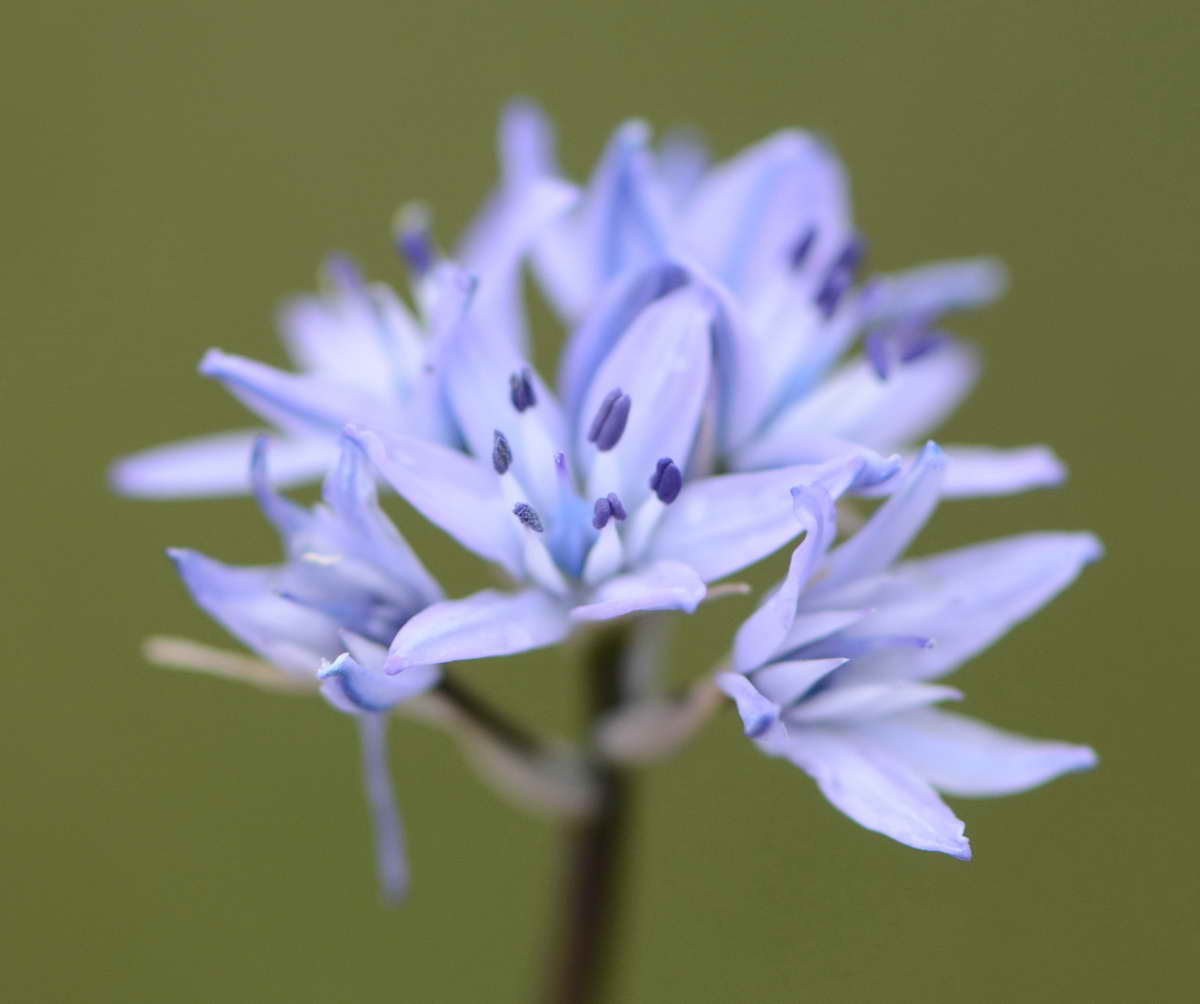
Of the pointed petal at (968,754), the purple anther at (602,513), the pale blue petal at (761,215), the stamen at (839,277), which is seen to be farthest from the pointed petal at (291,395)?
the pointed petal at (968,754)

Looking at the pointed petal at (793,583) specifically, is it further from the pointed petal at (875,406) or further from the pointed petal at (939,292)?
the pointed petal at (939,292)

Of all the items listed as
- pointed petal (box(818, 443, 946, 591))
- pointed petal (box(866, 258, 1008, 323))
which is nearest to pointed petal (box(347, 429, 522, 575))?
pointed petal (box(818, 443, 946, 591))

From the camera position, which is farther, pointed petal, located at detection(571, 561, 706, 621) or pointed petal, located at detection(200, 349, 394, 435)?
pointed petal, located at detection(200, 349, 394, 435)

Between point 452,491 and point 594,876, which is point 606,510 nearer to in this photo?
point 452,491

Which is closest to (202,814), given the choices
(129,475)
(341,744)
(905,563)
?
(341,744)

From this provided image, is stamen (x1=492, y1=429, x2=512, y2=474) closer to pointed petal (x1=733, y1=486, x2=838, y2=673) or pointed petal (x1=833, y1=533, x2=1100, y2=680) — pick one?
pointed petal (x1=733, y1=486, x2=838, y2=673)

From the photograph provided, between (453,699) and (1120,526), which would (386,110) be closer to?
(1120,526)
